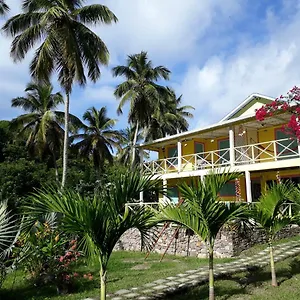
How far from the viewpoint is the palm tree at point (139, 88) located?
2406 cm

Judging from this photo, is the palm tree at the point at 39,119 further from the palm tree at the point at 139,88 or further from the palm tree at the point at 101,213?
the palm tree at the point at 101,213

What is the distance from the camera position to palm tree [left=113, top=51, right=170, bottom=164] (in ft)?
78.9

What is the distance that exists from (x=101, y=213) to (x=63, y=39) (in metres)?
13.9

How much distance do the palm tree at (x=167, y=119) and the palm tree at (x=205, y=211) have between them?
19346mm

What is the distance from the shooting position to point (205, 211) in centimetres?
587

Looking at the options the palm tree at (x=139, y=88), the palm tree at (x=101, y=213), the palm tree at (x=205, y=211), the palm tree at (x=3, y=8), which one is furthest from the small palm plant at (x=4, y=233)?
the palm tree at (x=139, y=88)

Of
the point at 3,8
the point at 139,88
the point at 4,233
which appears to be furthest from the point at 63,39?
the point at 4,233

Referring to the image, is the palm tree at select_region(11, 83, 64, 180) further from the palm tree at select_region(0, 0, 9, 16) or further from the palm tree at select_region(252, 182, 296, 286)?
the palm tree at select_region(252, 182, 296, 286)

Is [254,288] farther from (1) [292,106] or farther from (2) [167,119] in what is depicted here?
(2) [167,119]

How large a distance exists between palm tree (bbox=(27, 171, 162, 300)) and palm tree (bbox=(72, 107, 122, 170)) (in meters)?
23.7

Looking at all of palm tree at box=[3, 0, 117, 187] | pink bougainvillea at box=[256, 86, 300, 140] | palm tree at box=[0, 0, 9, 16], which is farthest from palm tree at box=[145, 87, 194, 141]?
pink bougainvillea at box=[256, 86, 300, 140]

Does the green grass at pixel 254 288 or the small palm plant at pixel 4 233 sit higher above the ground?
the small palm plant at pixel 4 233

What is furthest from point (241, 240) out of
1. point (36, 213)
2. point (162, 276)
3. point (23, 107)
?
point (23, 107)

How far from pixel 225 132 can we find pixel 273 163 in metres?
4.28
